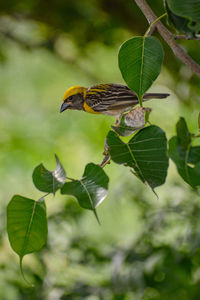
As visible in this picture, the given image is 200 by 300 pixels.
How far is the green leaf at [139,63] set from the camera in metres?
0.51

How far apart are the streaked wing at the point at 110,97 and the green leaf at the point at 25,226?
1.39 ft

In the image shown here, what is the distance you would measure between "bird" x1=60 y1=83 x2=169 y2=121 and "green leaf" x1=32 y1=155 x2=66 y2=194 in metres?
0.33

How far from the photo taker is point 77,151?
3.31 metres

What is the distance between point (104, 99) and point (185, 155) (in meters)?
0.53

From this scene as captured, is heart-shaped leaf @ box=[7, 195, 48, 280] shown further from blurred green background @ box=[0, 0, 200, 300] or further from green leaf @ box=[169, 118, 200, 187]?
blurred green background @ box=[0, 0, 200, 300]

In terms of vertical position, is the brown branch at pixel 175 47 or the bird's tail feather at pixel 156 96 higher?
the brown branch at pixel 175 47

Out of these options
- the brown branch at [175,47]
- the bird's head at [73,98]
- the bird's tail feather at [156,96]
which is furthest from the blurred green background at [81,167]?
the brown branch at [175,47]

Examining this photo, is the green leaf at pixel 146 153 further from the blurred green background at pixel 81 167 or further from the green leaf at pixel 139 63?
the blurred green background at pixel 81 167

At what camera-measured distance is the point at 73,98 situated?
101cm

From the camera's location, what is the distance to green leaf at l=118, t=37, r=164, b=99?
506mm

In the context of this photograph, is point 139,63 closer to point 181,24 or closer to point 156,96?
point 181,24

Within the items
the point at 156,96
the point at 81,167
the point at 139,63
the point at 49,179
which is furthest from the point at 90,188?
the point at 81,167

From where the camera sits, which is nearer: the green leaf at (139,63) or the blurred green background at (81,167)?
the green leaf at (139,63)

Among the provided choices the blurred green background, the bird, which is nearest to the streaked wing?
the bird
